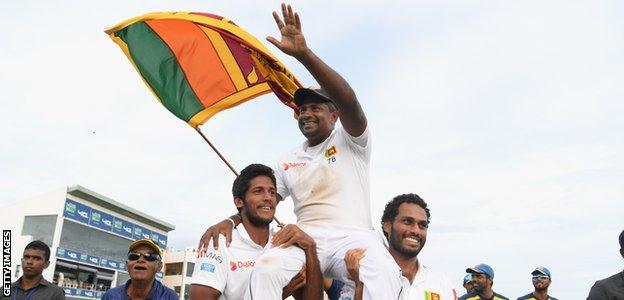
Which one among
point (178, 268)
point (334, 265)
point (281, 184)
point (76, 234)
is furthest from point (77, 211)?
point (334, 265)

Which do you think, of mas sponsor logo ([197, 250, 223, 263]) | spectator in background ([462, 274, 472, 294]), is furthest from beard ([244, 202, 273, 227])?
spectator in background ([462, 274, 472, 294])

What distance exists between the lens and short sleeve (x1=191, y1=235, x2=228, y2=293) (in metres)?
3.98

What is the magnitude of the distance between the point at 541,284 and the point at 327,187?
7.15 m

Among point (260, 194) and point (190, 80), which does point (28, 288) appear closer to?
point (190, 80)

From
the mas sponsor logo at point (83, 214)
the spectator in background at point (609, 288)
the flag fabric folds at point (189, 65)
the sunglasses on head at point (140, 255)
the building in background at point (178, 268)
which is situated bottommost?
the spectator in background at point (609, 288)

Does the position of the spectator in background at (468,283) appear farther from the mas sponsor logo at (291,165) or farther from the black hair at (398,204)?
the mas sponsor logo at (291,165)

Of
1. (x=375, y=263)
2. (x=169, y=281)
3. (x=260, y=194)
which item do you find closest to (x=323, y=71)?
(x=260, y=194)

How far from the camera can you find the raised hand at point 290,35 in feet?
12.9

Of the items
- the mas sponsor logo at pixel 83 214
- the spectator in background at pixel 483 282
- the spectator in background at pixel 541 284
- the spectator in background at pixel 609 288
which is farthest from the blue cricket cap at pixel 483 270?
the mas sponsor logo at pixel 83 214

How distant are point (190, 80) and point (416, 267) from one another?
3595 millimetres

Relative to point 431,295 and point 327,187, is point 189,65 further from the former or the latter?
point 431,295

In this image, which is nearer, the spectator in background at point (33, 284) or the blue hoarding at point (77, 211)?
the spectator in background at point (33, 284)

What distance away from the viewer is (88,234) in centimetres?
5200

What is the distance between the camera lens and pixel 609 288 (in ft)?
16.1
